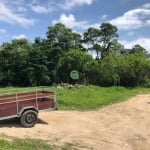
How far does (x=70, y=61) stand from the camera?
34344 millimetres

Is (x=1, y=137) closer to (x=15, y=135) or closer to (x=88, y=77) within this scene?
(x=15, y=135)

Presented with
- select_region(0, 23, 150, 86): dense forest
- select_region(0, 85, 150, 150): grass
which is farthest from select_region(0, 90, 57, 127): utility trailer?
select_region(0, 23, 150, 86): dense forest

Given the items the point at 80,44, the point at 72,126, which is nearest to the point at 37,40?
the point at 80,44

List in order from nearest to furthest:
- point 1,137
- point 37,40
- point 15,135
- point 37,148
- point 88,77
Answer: point 37,148 < point 1,137 < point 15,135 < point 88,77 < point 37,40

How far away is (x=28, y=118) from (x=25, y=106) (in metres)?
0.44

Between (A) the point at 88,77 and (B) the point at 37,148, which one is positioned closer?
(B) the point at 37,148

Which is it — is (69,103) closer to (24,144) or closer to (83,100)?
(83,100)

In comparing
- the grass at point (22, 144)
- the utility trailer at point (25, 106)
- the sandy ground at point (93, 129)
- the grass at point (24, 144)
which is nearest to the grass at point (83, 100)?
the sandy ground at point (93, 129)

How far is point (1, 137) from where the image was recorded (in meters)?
9.87

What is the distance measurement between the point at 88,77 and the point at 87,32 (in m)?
19.5

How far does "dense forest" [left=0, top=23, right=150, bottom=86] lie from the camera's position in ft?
99.2

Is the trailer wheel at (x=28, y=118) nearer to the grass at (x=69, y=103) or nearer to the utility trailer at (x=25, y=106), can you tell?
the utility trailer at (x=25, y=106)

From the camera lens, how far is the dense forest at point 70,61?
30234 mm

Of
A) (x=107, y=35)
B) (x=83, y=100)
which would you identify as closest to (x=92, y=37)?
(x=107, y=35)
